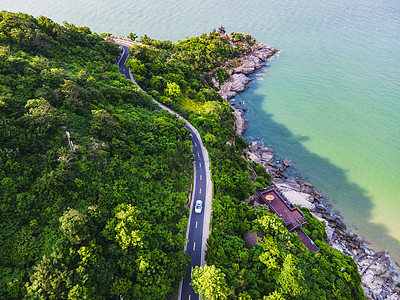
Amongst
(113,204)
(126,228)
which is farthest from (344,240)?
(113,204)

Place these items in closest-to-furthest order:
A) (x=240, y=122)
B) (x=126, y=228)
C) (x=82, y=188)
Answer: (x=126, y=228) → (x=82, y=188) → (x=240, y=122)

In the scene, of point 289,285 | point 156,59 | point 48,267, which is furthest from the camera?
point 156,59

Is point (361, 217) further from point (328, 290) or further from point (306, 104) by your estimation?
point (306, 104)

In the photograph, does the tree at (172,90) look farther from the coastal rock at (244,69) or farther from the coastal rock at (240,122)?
the coastal rock at (244,69)

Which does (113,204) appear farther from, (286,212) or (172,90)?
(172,90)

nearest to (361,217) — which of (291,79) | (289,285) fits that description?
(289,285)

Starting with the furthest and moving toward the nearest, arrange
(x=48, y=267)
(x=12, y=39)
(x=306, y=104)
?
(x=306, y=104)
(x=12, y=39)
(x=48, y=267)

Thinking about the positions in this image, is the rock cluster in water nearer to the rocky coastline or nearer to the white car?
the rocky coastline
